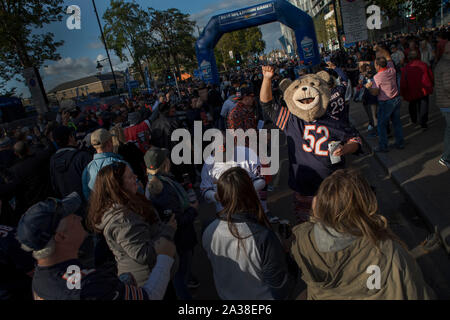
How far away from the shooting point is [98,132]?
3.71m

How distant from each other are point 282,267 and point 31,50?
21.6 metres

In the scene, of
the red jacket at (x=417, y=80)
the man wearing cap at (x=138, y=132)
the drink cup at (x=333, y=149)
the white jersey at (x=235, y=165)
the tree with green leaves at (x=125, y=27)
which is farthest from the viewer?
the tree with green leaves at (x=125, y=27)

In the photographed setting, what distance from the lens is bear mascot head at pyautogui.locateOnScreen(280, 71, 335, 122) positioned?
9.71 ft

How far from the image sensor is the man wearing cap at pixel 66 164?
13.2 ft

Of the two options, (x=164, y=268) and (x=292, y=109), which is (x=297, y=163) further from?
(x=164, y=268)

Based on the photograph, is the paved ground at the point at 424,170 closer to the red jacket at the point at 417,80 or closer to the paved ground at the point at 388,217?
the paved ground at the point at 388,217

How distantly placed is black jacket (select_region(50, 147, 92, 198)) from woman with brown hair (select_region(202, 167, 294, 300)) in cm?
267

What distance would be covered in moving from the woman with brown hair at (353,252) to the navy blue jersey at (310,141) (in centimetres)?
131

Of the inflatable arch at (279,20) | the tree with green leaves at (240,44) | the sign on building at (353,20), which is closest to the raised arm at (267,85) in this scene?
the sign on building at (353,20)

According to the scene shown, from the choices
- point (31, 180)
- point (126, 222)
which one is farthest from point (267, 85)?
point (31, 180)

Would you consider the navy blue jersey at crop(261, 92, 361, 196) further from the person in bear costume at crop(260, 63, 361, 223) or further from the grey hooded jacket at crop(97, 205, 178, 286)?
the grey hooded jacket at crop(97, 205, 178, 286)

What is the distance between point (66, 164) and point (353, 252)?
3746mm

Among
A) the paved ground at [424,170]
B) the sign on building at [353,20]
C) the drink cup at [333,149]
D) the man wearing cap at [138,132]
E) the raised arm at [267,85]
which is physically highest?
the sign on building at [353,20]

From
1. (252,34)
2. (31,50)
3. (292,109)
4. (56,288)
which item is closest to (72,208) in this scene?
(56,288)
